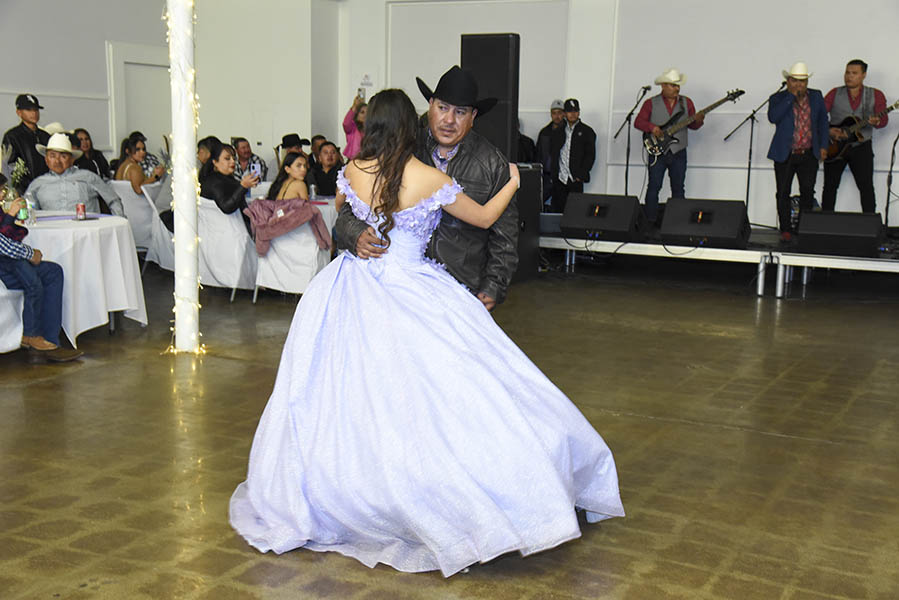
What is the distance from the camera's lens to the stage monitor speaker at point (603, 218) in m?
8.92

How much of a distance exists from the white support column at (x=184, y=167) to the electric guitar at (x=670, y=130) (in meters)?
5.62

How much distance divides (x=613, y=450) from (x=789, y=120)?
234 inches

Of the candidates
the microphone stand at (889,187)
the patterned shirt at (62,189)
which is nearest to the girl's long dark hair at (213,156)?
the patterned shirt at (62,189)

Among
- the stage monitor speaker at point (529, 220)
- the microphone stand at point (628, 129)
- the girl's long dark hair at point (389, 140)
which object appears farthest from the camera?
the microphone stand at point (628, 129)

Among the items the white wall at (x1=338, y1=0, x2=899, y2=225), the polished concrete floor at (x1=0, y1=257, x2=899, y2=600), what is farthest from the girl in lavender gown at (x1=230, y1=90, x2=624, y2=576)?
the white wall at (x1=338, y1=0, x2=899, y2=225)

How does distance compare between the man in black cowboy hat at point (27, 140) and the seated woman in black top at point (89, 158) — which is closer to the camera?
the man in black cowboy hat at point (27, 140)

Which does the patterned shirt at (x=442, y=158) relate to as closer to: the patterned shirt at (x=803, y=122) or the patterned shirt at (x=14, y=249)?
the patterned shirt at (x=14, y=249)

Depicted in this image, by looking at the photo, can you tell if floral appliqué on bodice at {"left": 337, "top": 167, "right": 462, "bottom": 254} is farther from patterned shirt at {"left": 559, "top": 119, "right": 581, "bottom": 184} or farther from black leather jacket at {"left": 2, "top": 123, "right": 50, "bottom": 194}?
patterned shirt at {"left": 559, "top": 119, "right": 581, "bottom": 184}

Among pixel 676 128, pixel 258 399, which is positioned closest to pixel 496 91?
pixel 676 128

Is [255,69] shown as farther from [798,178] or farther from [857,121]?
[857,121]

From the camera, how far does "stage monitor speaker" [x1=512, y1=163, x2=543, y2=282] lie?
8.62m

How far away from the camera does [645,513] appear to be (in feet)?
11.0

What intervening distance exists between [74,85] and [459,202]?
9.31 m

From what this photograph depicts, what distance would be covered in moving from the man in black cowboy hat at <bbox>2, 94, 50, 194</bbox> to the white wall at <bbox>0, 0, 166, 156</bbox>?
1.84 m
